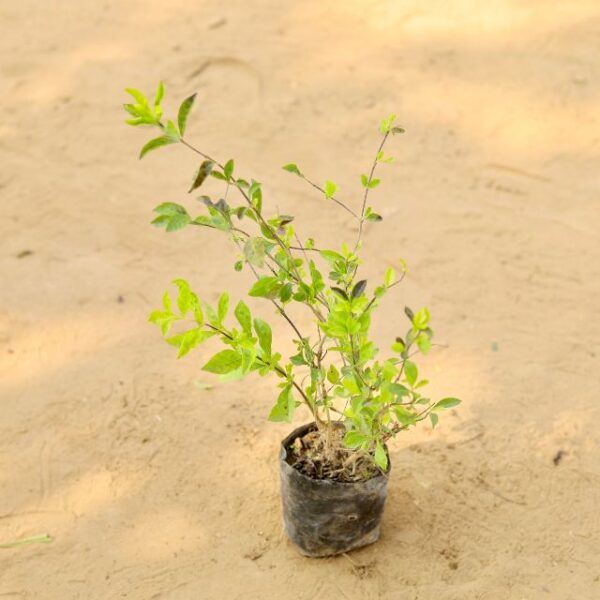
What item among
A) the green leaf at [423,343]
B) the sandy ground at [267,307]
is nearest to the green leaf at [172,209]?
the green leaf at [423,343]

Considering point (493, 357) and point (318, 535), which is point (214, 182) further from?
point (318, 535)

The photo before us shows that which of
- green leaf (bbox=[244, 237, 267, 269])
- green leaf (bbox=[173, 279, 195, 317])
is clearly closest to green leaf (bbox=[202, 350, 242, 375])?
green leaf (bbox=[173, 279, 195, 317])

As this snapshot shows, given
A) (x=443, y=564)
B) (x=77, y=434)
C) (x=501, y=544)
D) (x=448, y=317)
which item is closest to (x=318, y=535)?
(x=443, y=564)

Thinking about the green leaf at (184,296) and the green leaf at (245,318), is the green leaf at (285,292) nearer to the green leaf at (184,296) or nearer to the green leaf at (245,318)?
the green leaf at (245,318)

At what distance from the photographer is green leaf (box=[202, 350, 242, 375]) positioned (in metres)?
2.29

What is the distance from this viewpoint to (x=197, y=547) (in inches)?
106

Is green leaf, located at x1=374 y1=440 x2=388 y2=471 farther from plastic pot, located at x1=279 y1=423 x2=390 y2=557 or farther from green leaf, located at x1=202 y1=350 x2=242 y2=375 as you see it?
green leaf, located at x1=202 y1=350 x2=242 y2=375

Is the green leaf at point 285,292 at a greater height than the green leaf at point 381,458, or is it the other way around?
the green leaf at point 285,292

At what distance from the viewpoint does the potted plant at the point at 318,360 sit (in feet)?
7.39

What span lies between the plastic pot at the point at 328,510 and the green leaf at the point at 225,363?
38 centimetres

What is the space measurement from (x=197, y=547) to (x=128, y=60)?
10.1ft

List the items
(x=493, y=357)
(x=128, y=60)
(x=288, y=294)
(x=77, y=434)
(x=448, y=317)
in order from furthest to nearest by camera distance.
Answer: (x=128, y=60), (x=448, y=317), (x=493, y=357), (x=77, y=434), (x=288, y=294)

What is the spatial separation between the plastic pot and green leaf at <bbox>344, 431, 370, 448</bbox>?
178 mm

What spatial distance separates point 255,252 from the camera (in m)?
2.20
